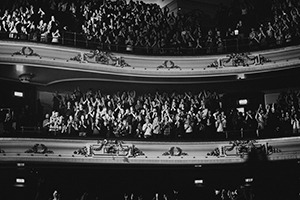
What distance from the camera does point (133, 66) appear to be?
50.1 ft

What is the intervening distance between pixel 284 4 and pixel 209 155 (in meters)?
6.04

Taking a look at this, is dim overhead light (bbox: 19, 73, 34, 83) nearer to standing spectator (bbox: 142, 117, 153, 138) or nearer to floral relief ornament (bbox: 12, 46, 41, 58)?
floral relief ornament (bbox: 12, 46, 41, 58)

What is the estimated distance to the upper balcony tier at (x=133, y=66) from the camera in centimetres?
1398

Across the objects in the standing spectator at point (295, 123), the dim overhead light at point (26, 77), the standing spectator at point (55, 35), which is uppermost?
the standing spectator at point (55, 35)

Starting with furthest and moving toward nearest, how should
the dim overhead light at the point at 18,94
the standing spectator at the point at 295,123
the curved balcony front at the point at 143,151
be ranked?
the dim overhead light at the point at 18,94 < the standing spectator at the point at 295,123 < the curved balcony front at the point at 143,151

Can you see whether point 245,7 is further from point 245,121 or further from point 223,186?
point 223,186

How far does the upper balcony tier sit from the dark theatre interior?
3cm

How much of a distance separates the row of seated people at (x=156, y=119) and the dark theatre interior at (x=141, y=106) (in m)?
0.03

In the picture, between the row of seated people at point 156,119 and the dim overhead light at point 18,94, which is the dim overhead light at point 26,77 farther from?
the row of seated people at point 156,119

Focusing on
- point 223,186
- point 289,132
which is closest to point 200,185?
point 223,186

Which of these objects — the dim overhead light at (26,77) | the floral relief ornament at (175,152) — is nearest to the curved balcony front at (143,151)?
the floral relief ornament at (175,152)

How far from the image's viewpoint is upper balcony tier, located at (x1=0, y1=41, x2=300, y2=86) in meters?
14.0

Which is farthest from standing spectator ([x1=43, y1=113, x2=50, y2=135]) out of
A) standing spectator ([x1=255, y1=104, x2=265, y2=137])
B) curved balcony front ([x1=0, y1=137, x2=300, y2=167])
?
standing spectator ([x1=255, y1=104, x2=265, y2=137])

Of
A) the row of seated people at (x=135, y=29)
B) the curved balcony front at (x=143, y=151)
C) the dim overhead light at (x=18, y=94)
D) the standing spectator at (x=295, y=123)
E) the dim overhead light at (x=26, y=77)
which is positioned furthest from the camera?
the dim overhead light at (x=18, y=94)
